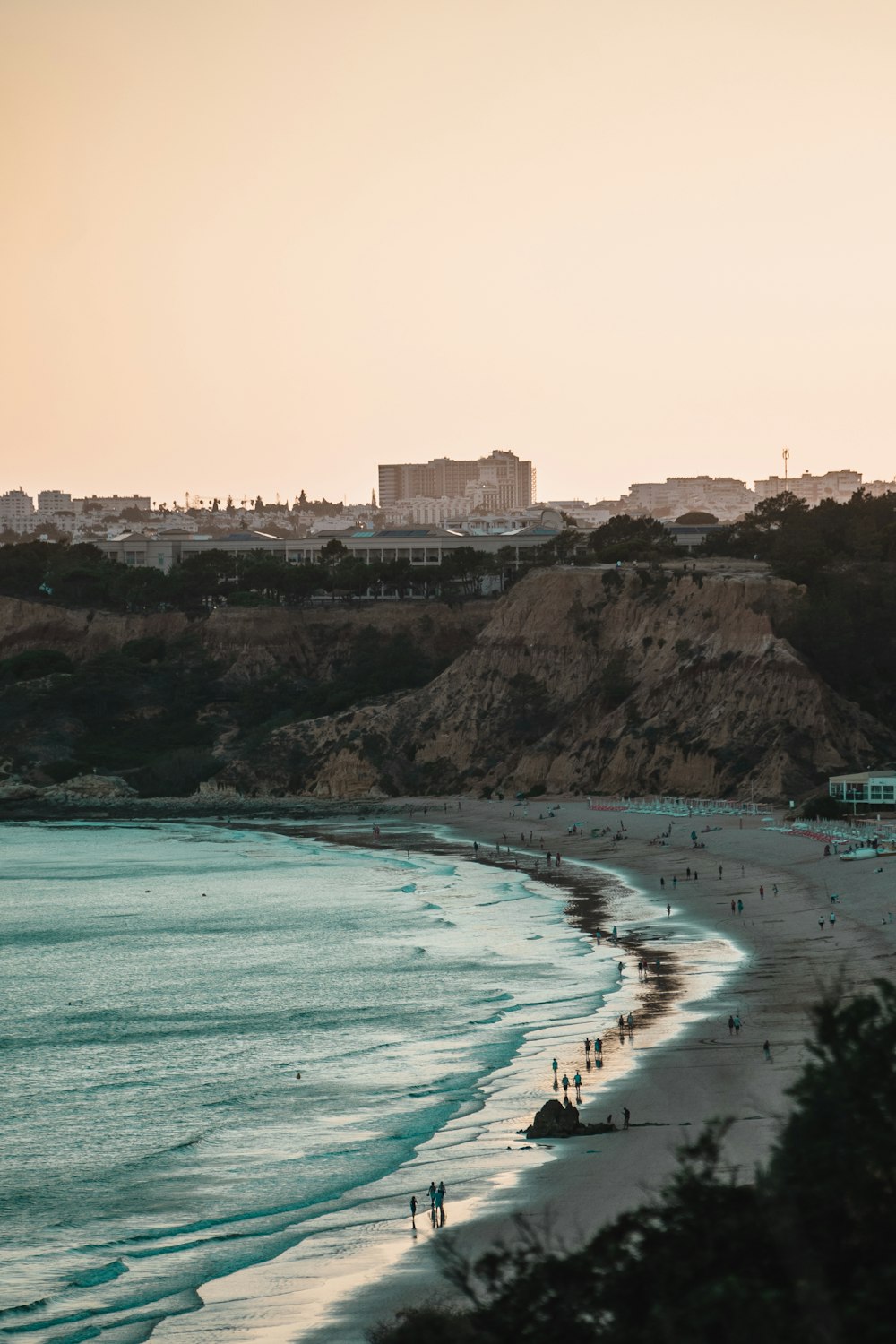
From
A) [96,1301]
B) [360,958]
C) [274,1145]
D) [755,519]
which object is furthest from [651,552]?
[96,1301]

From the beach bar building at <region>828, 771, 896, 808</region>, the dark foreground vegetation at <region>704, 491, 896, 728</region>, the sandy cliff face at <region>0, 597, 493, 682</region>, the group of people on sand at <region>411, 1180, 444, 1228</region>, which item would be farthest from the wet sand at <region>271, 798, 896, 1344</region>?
the sandy cliff face at <region>0, 597, 493, 682</region>

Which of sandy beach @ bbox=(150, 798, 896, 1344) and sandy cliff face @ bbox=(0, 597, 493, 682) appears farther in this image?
sandy cliff face @ bbox=(0, 597, 493, 682)

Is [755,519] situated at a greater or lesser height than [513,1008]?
greater

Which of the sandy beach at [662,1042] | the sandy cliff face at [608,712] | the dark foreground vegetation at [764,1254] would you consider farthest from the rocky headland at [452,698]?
the dark foreground vegetation at [764,1254]

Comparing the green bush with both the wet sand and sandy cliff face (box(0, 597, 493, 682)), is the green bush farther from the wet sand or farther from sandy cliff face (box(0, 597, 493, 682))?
the wet sand

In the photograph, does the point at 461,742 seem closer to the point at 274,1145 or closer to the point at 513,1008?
the point at 513,1008

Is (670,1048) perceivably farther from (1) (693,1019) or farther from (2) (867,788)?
(2) (867,788)

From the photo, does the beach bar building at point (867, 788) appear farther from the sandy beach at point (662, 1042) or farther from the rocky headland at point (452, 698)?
the rocky headland at point (452, 698)
